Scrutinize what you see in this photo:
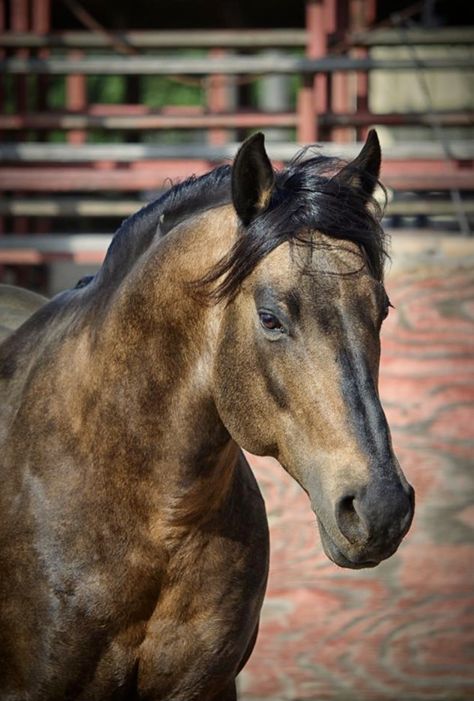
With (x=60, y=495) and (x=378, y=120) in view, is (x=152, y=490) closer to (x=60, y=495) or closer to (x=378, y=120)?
(x=60, y=495)

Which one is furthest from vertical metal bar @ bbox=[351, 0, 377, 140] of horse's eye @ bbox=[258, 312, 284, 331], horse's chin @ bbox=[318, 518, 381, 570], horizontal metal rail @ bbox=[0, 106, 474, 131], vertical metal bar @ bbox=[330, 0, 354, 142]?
horse's chin @ bbox=[318, 518, 381, 570]

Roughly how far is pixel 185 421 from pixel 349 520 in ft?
1.87

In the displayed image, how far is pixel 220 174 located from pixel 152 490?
2.44ft

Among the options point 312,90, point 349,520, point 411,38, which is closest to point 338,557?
point 349,520

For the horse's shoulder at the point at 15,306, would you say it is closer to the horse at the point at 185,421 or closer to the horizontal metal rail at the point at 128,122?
the horse at the point at 185,421

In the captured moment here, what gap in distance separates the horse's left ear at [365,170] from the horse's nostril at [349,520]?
0.70 m

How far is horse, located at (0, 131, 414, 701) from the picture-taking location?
2436mm

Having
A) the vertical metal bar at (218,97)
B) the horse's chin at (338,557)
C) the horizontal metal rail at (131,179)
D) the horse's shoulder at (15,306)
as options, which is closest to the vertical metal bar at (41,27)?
Answer: the vertical metal bar at (218,97)

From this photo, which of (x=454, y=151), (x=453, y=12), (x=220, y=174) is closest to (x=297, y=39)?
(x=454, y=151)

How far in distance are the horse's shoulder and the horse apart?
67 centimetres

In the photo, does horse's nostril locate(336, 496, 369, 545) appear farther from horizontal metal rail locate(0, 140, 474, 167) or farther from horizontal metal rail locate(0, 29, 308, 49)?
horizontal metal rail locate(0, 29, 308, 49)

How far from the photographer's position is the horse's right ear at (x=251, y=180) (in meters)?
2.48

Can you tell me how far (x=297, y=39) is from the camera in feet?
23.8

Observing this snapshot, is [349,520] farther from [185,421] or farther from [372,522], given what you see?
[185,421]
